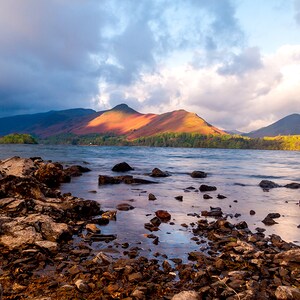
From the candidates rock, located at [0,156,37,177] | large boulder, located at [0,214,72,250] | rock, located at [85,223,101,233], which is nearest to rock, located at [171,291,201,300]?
large boulder, located at [0,214,72,250]

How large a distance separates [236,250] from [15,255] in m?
6.71

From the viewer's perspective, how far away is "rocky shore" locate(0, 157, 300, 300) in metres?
6.85

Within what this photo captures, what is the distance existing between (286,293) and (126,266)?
3884 millimetres

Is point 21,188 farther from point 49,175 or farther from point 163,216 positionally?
point 49,175

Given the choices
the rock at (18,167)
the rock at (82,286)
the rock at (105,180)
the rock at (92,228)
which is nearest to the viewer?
the rock at (82,286)

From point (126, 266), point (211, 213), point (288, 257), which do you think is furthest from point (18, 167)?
point (288, 257)

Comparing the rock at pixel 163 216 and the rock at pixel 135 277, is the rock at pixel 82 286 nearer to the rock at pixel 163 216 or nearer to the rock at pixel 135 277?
the rock at pixel 135 277

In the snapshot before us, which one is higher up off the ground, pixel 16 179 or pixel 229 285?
pixel 16 179

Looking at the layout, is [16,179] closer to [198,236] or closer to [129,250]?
[129,250]

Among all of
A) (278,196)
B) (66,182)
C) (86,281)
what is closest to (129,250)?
(86,281)

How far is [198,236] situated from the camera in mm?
11727

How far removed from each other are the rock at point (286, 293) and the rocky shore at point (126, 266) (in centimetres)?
2

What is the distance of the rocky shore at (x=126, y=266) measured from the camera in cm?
685

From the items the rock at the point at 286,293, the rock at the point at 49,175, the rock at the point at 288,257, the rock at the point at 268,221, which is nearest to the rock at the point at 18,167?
the rock at the point at 49,175
